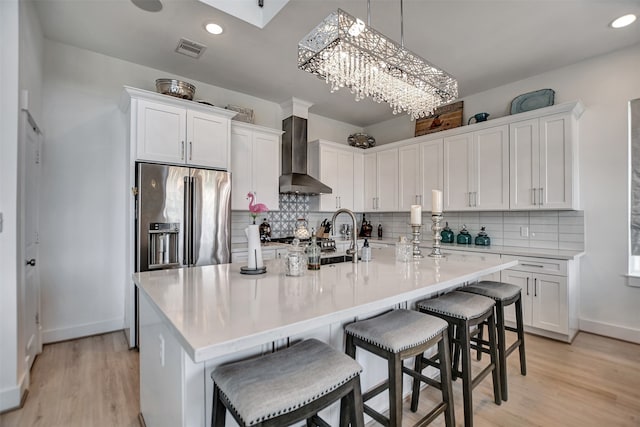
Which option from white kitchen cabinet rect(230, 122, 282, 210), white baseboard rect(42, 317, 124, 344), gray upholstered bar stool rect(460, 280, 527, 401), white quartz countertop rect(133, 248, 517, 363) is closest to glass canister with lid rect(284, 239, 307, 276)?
white quartz countertop rect(133, 248, 517, 363)

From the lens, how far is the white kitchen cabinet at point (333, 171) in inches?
181

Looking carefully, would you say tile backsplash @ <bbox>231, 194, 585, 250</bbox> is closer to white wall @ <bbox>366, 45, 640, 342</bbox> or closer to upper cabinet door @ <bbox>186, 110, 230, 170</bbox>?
white wall @ <bbox>366, 45, 640, 342</bbox>

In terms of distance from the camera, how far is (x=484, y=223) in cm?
392

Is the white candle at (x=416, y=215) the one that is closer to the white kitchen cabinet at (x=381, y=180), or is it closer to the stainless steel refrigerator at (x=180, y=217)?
the stainless steel refrigerator at (x=180, y=217)

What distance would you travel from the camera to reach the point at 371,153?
500 cm

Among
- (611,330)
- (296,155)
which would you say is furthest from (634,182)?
(296,155)

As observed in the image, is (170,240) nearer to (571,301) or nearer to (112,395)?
(112,395)

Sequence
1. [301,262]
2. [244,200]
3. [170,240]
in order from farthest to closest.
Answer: [244,200] < [170,240] < [301,262]

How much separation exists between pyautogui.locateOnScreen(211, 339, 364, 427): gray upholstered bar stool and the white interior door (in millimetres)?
2034

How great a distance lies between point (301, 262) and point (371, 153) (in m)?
3.69

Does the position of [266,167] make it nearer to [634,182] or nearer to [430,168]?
[430,168]

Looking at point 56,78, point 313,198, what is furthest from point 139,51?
point 313,198

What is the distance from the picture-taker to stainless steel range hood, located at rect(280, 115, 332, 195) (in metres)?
4.20

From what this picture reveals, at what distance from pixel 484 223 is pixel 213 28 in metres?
3.77
